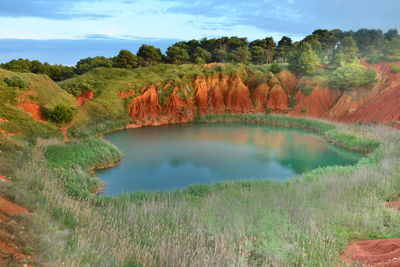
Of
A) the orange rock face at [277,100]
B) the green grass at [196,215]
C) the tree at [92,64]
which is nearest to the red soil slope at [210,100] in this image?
the orange rock face at [277,100]

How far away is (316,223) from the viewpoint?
339 inches

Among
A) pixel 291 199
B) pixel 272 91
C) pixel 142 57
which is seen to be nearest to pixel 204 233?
pixel 291 199

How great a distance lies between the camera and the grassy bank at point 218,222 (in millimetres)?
6371

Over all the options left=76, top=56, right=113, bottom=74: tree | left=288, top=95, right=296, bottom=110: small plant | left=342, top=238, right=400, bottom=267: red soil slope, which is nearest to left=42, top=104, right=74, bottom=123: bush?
left=76, top=56, right=113, bottom=74: tree

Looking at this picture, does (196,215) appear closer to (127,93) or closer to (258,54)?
(127,93)

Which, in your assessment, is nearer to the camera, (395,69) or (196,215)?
(196,215)

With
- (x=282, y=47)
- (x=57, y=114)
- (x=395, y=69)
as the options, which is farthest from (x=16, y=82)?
(x=282, y=47)

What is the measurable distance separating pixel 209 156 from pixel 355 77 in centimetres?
2165

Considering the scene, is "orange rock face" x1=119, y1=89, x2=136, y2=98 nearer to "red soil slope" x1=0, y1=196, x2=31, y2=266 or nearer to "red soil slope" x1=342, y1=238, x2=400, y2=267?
"red soil slope" x1=0, y1=196, x2=31, y2=266

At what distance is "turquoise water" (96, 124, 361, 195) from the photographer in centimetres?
1627

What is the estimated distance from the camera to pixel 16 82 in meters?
23.8

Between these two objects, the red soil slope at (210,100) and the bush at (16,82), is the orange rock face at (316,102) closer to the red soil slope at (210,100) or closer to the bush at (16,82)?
the red soil slope at (210,100)

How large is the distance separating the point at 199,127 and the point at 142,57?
22.1 meters

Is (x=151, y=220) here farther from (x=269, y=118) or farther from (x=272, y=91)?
(x=272, y=91)
